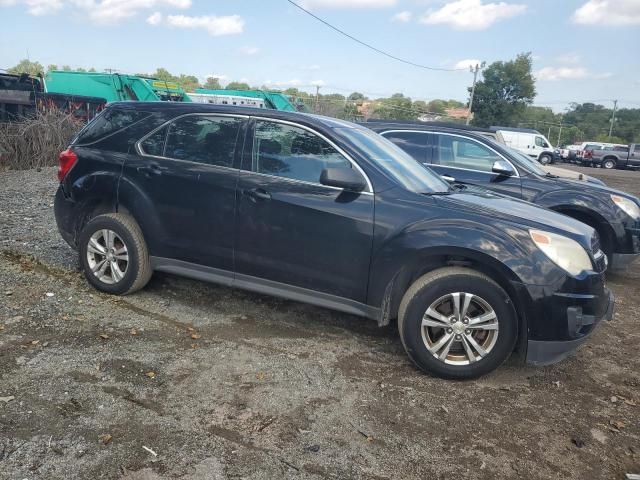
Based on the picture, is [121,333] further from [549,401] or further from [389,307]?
[549,401]

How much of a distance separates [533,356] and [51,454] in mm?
2935

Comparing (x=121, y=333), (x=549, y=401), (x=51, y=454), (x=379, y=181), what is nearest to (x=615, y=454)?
(x=549, y=401)

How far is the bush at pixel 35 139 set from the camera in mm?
12352

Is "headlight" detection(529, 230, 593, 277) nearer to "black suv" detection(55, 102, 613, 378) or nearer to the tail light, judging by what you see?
"black suv" detection(55, 102, 613, 378)

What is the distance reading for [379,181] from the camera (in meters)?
3.98

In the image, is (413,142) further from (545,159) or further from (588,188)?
(545,159)

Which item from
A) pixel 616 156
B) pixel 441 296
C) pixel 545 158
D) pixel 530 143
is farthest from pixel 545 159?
pixel 441 296

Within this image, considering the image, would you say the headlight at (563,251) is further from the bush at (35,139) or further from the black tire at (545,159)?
the black tire at (545,159)

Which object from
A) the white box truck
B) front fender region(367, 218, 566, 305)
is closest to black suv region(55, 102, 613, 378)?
front fender region(367, 218, 566, 305)

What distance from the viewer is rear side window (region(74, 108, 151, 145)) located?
15.8 ft

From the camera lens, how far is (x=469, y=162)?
7.38 meters

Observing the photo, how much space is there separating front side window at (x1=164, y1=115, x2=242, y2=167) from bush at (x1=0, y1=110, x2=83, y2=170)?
9560 mm

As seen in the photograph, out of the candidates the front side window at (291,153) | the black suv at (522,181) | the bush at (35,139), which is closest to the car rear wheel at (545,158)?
the black suv at (522,181)

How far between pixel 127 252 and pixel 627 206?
5.79 metres
